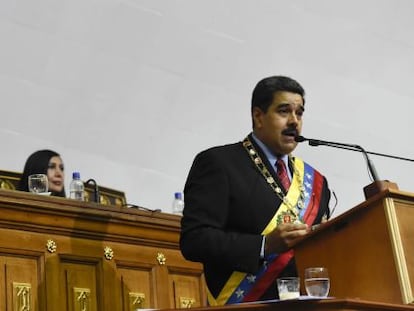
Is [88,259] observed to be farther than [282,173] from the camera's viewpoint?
Yes

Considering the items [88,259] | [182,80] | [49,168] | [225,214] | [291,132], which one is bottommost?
[225,214]

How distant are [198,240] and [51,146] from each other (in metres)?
2.63

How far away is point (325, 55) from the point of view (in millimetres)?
6559

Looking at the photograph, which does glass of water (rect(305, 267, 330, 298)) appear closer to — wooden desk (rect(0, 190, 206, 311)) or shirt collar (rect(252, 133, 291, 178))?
shirt collar (rect(252, 133, 291, 178))

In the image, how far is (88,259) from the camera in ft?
12.9

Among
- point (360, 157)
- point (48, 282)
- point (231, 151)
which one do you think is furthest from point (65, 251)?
point (360, 157)

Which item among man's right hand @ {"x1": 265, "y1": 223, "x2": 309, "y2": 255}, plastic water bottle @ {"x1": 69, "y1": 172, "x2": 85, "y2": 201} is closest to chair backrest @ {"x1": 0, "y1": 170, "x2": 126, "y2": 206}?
plastic water bottle @ {"x1": 69, "y1": 172, "x2": 85, "y2": 201}

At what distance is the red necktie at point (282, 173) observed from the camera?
3361mm

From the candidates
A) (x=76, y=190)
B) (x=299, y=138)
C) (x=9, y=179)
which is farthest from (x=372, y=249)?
(x=9, y=179)

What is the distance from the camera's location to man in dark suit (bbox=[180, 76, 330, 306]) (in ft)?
10.2

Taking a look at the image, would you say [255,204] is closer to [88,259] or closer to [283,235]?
[283,235]

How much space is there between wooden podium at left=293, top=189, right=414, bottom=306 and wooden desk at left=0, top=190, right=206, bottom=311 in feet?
3.82

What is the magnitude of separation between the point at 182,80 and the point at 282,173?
2.81 meters

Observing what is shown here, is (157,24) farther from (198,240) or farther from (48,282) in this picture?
(198,240)
